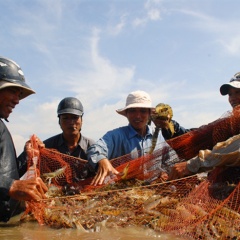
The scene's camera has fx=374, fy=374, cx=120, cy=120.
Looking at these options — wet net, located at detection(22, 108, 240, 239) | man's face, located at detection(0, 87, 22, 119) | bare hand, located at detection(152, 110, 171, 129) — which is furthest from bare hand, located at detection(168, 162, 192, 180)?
man's face, located at detection(0, 87, 22, 119)

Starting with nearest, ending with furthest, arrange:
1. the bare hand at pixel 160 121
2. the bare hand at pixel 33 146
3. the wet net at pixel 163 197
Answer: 1. the wet net at pixel 163 197
2. the bare hand at pixel 33 146
3. the bare hand at pixel 160 121

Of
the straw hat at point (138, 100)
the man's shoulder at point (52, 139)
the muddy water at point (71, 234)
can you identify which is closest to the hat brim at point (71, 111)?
the man's shoulder at point (52, 139)

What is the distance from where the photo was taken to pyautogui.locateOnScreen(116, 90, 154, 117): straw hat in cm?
654

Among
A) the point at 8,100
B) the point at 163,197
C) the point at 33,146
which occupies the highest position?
the point at 8,100

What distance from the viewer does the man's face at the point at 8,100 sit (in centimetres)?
430

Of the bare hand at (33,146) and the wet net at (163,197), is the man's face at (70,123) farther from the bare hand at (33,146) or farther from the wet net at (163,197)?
the bare hand at (33,146)

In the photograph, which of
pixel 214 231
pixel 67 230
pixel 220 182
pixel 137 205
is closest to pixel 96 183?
pixel 137 205

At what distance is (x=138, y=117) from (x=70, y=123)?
131 centimetres

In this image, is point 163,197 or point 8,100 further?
point 163,197

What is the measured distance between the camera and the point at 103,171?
18.4ft

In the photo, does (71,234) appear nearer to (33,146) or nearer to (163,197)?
(163,197)

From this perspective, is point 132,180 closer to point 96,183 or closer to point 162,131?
point 96,183

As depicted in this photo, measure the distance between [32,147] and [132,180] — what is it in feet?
5.13

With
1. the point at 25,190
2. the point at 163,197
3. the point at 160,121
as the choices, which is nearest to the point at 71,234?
the point at 25,190
